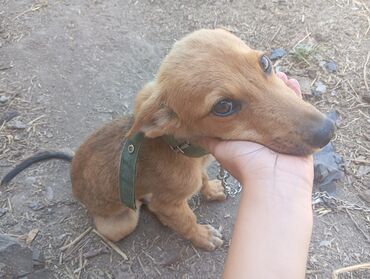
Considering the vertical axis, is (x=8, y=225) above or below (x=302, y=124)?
below

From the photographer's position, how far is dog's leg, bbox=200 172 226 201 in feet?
13.4

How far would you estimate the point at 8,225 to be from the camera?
157 inches

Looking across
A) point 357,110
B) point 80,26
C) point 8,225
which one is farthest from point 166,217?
point 80,26

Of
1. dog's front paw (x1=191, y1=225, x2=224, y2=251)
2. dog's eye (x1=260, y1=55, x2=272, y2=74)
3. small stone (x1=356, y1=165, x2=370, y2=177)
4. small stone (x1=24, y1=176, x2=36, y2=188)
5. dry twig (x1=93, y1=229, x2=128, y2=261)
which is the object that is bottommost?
small stone (x1=24, y1=176, x2=36, y2=188)

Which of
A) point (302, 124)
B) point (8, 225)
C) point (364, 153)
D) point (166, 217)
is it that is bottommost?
point (8, 225)

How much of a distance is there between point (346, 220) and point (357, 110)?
4.11ft

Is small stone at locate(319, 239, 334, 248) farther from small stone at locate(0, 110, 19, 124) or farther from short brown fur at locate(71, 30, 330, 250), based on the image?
small stone at locate(0, 110, 19, 124)

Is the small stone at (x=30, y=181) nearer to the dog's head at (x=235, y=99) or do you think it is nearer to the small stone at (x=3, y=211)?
the small stone at (x=3, y=211)

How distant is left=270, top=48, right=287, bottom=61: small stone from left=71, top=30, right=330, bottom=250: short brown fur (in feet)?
6.62

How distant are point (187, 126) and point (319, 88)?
238 centimetres

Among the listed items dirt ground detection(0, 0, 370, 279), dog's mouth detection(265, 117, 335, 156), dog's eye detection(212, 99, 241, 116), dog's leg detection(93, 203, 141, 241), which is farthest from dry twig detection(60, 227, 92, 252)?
dog's mouth detection(265, 117, 335, 156)

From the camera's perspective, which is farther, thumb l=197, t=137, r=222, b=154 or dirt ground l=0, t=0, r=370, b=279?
dirt ground l=0, t=0, r=370, b=279

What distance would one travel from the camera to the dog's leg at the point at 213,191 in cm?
408

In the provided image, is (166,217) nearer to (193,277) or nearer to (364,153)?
(193,277)
